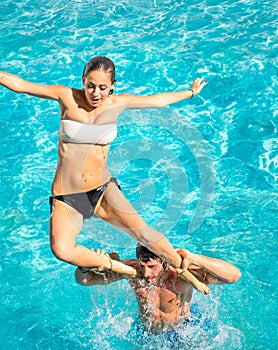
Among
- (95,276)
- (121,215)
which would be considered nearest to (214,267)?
(121,215)

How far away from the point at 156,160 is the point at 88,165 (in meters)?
3.80

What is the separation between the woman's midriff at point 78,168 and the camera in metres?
5.96

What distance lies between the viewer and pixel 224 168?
9.51 m

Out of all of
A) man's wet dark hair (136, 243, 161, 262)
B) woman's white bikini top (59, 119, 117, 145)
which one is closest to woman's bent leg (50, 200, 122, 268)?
man's wet dark hair (136, 243, 161, 262)

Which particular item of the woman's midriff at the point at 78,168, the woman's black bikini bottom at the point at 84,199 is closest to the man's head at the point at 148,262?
the woman's black bikini bottom at the point at 84,199

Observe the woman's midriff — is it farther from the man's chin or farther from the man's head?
the man's chin

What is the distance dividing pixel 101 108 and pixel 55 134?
4475 mm

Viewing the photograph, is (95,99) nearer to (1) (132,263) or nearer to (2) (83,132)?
(2) (83,132)

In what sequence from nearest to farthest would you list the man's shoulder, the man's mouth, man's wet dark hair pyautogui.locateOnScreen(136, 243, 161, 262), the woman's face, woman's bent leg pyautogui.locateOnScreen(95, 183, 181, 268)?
the woman's face, the man's mouth, man's wet dark hair pyautogui.locateOnScreen(136, 243, 161, 262), woman's bent leg pyautogui.locateOnScreen(95, 183, 181, 268), the man's shoulder

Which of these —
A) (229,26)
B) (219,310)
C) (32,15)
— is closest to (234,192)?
(219,310)

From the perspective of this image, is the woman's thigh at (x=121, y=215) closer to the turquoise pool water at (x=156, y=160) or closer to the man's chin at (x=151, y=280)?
the man's chin at (x=151, y=280)

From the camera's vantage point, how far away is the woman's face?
5598mm

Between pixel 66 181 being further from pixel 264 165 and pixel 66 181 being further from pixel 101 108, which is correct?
pixel 264 165

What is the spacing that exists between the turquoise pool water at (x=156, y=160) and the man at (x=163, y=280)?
0.99 feet
